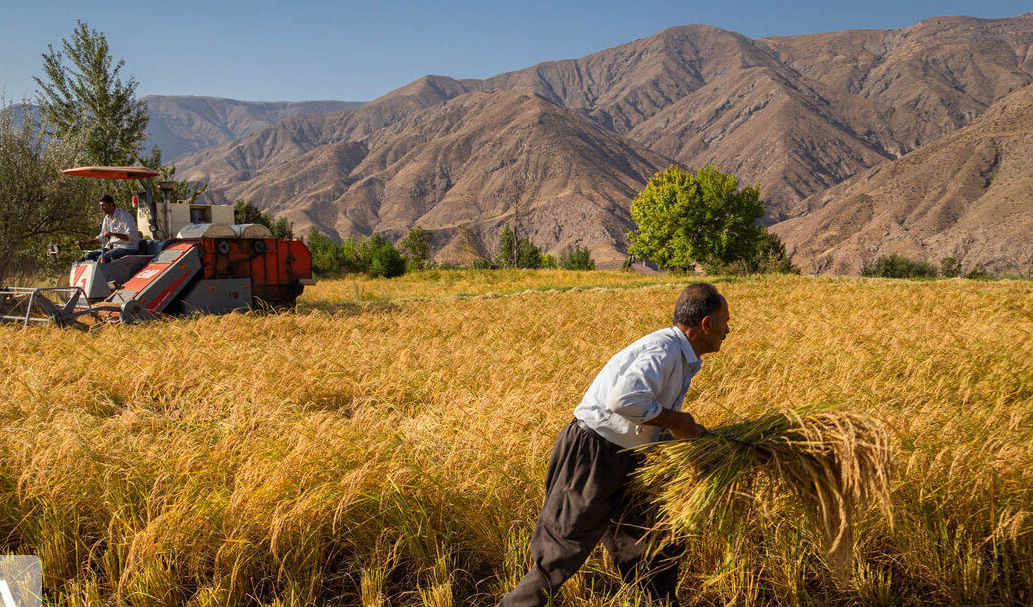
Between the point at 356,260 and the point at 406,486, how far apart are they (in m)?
40.8

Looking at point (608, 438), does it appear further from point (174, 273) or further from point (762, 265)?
point (762, 265)

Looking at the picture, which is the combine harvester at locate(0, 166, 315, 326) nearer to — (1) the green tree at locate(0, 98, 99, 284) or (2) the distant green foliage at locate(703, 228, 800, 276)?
(1) the green tree at locate(0, 98, 99, 284)

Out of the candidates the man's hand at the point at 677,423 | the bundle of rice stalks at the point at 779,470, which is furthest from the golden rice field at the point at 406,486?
the man's hand at the point at 677,423

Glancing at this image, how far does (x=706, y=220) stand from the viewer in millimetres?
53906

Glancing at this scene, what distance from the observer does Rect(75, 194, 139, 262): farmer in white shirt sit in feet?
34.4

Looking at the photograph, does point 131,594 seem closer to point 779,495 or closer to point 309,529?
point 309,529

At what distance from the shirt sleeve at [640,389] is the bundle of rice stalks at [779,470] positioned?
11.1 inches

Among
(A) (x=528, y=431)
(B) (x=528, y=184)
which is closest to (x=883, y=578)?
(A) (x=528, y=431)

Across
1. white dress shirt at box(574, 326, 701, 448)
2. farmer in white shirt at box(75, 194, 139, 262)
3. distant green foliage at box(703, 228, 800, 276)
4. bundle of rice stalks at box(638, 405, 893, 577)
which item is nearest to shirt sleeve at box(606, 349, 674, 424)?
white dress shirt at box(574, 326, 701, 448)

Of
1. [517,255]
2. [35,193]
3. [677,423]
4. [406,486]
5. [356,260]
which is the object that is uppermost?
[35,193]

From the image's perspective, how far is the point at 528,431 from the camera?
420 cm

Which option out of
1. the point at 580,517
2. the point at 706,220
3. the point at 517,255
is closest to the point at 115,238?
the point at 580,517

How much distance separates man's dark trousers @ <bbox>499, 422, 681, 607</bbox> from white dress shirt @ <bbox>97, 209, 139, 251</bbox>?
10673 millimetres

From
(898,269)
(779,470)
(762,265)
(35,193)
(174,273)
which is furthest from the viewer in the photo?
(898,269)
